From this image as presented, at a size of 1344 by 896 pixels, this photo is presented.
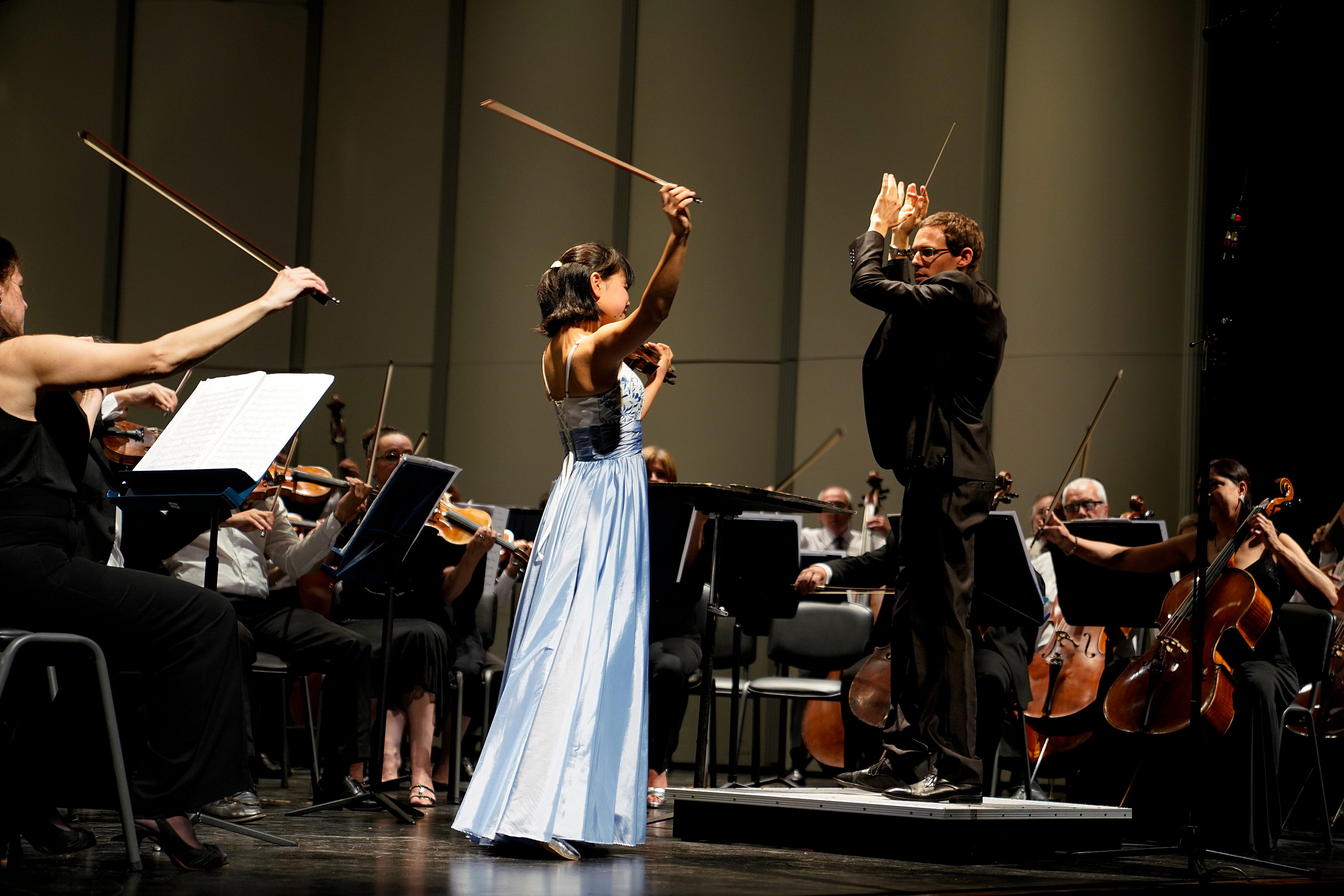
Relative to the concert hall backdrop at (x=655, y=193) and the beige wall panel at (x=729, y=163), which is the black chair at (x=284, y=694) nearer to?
the concert hall backdrop at (x=655, y=193)

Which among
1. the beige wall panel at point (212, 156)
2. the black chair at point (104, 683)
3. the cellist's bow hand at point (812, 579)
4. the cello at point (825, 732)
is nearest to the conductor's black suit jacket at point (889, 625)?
the cellist's bow hand at point (812, 579)

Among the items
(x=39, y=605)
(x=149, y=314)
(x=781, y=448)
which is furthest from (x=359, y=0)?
(x=39, y=605)

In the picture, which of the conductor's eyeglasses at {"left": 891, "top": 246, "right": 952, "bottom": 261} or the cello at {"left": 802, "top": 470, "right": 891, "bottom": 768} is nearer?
the conductor's eyeglasses at {"left": 891, "top": 246, "right": 952, "bottom": 261}

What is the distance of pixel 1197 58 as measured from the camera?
596 centimetres

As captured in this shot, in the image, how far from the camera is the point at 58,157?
7.36 metres

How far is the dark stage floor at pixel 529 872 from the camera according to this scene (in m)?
2.35

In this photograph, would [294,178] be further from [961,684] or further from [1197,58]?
[961,684]

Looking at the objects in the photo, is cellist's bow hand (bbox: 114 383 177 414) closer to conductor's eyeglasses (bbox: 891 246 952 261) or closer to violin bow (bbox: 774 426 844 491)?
conductor's eyeglasses (bbox: 891 246 952 261)

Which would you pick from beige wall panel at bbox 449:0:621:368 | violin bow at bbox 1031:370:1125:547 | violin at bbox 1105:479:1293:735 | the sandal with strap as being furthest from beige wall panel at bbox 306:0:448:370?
the sandal with strap

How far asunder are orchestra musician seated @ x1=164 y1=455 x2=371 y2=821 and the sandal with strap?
1381 millimetres

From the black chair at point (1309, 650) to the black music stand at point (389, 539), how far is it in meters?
2.55

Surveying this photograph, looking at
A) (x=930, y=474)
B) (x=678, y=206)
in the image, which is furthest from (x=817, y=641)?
(x=678, y=206)

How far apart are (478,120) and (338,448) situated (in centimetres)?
226

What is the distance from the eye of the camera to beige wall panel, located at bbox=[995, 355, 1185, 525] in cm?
590
